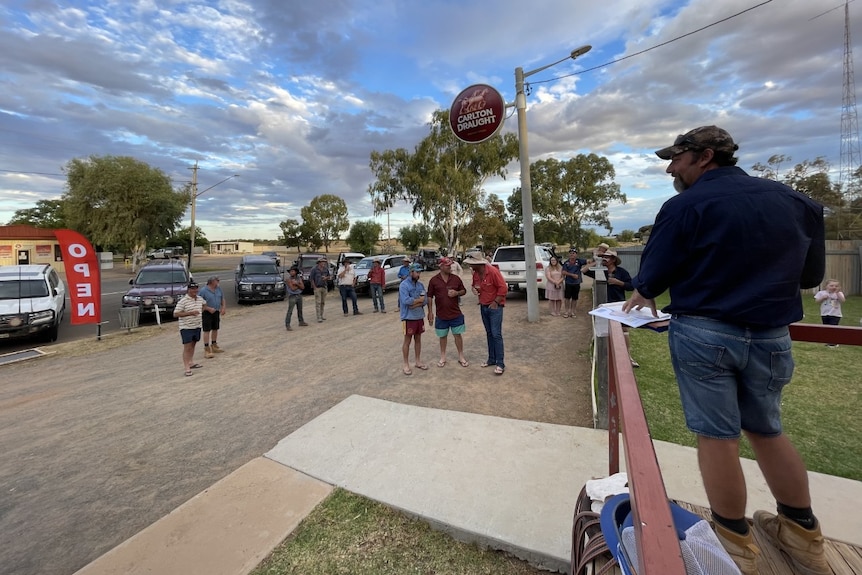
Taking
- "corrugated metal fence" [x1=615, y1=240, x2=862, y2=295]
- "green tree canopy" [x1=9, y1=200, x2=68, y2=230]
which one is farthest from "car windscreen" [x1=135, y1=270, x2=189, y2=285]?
"green tree canopy" [x1=9, y1=200, x2=68, y2=230]

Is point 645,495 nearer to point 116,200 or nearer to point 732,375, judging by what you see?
point 732,375

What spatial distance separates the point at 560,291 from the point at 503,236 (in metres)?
37.5

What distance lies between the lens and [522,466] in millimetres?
3270

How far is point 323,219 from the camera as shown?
5509cm

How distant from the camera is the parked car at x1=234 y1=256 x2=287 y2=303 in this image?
52.3ft

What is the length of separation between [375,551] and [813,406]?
4971 mm

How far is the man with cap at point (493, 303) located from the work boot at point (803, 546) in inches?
166

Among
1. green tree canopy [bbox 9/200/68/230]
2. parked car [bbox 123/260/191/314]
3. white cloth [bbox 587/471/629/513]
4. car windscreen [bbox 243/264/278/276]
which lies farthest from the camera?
green tree canopy [bbox 9/200/68/230]

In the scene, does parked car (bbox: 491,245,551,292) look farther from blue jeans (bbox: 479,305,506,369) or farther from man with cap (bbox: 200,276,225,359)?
man with cap (bbox: 200,276,225,359)

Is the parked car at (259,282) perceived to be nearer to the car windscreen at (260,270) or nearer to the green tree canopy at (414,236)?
the car windscreen at (260,270)

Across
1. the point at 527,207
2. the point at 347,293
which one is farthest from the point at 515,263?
the point at 347,293

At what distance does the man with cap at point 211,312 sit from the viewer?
8.20 m

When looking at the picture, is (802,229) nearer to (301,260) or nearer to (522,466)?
(522,466)

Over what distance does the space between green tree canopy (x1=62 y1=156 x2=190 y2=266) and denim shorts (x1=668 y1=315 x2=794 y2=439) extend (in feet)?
130
